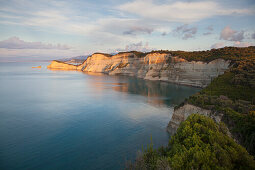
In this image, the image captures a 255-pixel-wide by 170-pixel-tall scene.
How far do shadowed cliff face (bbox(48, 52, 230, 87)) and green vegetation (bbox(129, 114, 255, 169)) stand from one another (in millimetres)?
51415

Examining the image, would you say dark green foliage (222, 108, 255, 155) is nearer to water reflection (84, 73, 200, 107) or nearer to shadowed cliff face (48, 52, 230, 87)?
water reflection (84, 73, 200, 107)

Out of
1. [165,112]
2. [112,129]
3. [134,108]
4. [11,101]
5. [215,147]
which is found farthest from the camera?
[11,101]

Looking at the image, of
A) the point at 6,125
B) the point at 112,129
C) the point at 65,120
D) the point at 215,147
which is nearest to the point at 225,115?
the point at 215,147

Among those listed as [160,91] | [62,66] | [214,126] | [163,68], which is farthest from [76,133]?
[62,66]

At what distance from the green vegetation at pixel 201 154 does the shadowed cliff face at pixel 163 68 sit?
5141cm

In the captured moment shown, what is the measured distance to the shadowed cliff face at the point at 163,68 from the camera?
60250 millimetres

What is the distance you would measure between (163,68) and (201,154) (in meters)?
73.1

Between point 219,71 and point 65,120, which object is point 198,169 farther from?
point 219,71

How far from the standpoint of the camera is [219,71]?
188 ft

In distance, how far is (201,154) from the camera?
31.1ft

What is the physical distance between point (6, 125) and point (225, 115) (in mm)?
29582

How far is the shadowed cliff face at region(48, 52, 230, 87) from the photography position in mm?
60250

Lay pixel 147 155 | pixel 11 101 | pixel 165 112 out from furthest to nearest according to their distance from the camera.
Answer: pixel 11 101 → pixel 165 112 → pixel 147 155

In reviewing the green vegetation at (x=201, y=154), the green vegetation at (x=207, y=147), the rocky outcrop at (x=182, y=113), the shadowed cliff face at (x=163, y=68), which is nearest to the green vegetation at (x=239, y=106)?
the green vegetation at (x=207, y=147)
